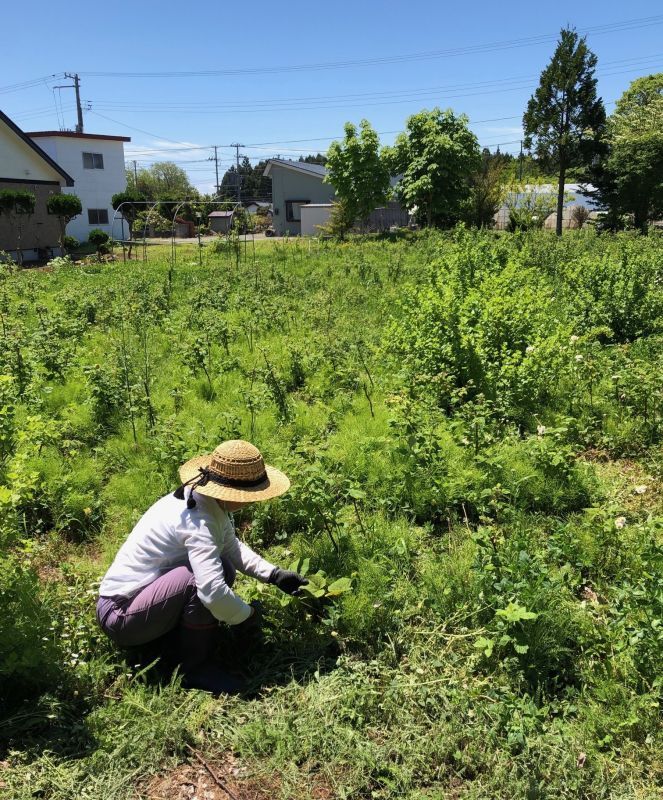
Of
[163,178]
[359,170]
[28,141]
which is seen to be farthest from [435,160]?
[163,178]

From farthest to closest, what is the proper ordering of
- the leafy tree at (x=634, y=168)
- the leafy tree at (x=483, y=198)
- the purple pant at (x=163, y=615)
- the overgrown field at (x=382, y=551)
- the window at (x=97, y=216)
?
the window at (x=97, y=216)
the leafy tree at (x=483, y=198)
the leafy tree at (x=634, y=168)
the purple pant at (x=163, y=615)
the overgrown field at (x=382, y=551)

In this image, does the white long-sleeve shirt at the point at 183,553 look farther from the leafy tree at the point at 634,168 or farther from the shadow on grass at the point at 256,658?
the leafy tree at the point at 634,168

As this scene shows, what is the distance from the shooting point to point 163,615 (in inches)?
108

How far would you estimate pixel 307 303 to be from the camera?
32.1ft

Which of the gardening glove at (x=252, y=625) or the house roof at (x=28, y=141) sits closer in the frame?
the gardening glove at (x=252, y=625)

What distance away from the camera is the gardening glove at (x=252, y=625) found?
2984mm

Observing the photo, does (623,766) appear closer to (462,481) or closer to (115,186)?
(462,481)

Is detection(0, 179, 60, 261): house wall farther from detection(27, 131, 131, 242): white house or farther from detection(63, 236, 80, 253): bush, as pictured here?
detection(27, 131, 131, 242): white house

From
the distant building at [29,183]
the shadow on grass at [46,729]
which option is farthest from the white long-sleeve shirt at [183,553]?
the distant building at [29,183]

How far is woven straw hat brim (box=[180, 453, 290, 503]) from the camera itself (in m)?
2.70

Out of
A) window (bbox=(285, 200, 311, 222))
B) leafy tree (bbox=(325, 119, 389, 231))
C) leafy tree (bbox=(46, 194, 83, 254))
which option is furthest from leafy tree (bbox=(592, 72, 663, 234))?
leafy tree (bbox=(46, 194, 83, 254))

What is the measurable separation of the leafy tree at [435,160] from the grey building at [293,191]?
13.1m

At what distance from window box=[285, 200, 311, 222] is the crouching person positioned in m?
38.5

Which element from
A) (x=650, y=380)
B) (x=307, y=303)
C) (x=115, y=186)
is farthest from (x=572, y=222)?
(x=650, y=380)
